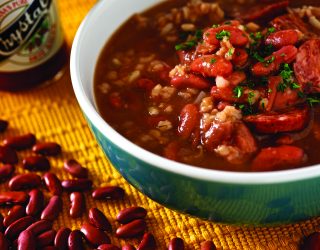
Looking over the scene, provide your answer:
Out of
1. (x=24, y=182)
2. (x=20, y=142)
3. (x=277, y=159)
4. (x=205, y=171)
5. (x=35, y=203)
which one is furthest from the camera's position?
(x=20, y=142)

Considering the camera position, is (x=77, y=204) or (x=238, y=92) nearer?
(x=238, y=92)

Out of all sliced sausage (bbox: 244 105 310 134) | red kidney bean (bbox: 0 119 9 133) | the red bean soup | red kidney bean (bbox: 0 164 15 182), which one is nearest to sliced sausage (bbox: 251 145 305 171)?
the red bean soup

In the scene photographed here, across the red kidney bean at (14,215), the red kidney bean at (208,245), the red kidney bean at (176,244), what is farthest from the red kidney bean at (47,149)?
the red kidney bean at (208,245)

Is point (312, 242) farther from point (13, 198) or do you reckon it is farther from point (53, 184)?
point (13, 198)

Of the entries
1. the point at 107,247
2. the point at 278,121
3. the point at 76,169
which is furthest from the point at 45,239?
the point at 278,121

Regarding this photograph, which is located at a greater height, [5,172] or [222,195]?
[222,195]

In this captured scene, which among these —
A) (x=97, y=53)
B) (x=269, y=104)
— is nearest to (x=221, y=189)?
(x=269, y=104)

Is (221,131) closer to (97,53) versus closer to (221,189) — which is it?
(221,189)
